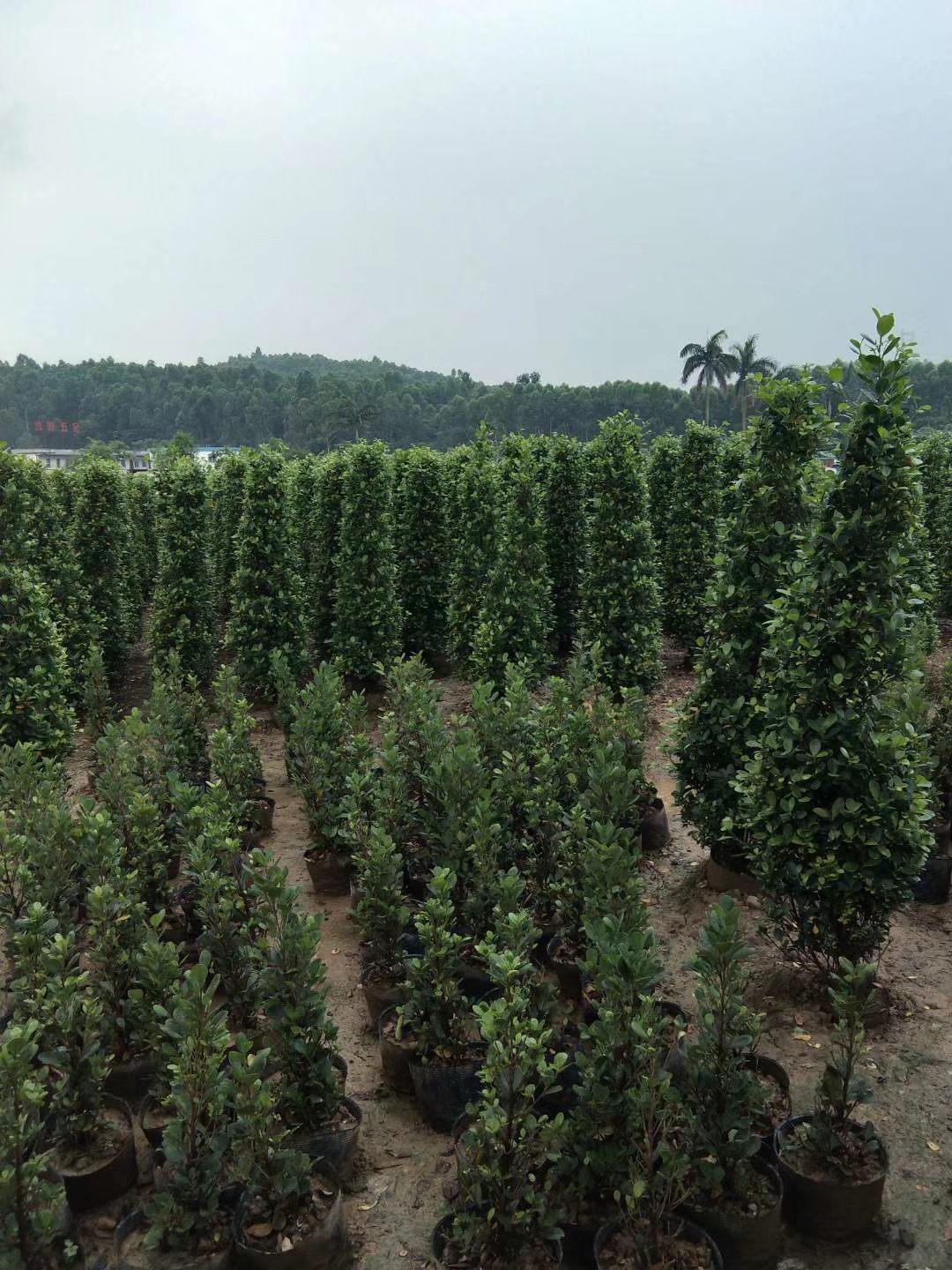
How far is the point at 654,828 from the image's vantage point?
849cm

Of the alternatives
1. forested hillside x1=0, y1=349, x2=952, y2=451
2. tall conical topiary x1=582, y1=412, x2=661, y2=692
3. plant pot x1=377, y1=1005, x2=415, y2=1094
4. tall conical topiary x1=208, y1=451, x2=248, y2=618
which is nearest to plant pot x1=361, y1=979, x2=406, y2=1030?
plant pot x1=377, y1=1005, x2=415, y2=1094

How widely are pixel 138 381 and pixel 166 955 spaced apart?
96860mm

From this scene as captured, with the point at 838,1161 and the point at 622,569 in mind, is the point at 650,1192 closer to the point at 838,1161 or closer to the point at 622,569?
the point at 838,1161

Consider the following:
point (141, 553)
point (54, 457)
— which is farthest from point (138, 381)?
point (141, 553)

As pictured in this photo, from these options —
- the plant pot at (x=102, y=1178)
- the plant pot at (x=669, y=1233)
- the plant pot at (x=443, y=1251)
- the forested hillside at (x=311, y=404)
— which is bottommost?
the plant pot at (x=102, y=1178)

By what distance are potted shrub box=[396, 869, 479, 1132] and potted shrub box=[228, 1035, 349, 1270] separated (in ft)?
3.03

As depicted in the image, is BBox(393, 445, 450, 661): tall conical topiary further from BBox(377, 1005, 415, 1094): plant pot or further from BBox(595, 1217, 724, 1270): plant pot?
BBox(595, 1217, 724, 1270): plant pot

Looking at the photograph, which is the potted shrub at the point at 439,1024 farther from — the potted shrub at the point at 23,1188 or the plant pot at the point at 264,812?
the plant pot at the point at 264,812

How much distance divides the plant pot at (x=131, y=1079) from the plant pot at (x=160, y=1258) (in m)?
1.12

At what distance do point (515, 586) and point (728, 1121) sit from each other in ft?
29.0

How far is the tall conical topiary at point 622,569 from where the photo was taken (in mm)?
11461

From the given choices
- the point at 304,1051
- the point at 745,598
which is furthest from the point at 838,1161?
the point at 745,598

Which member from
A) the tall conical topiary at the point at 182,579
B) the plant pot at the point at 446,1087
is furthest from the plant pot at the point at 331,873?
the tall conical topiary at the point at 182,579

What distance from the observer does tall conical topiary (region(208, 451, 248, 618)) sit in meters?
16.8
